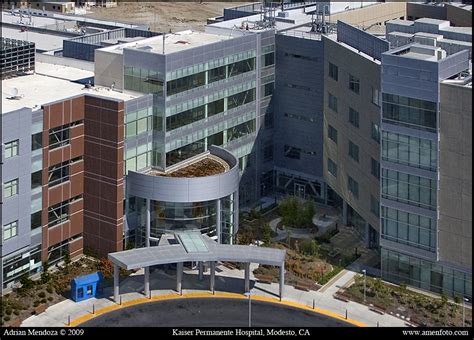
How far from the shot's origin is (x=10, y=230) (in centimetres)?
8731

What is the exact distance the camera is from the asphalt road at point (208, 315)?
82.2 metres

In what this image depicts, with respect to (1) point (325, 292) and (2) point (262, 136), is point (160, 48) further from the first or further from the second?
(1) point (325, 292)

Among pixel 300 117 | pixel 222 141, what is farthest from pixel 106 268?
pixel 300 117

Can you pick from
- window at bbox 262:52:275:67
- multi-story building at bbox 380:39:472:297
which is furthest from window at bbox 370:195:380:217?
window at bbox 262:52:275:67

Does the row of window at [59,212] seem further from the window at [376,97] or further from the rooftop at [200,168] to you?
the window at [376,97]

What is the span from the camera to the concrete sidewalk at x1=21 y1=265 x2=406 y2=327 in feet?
273

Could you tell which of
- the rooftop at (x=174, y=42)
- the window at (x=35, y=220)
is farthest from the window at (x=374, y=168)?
the window at (x=35, y=220)

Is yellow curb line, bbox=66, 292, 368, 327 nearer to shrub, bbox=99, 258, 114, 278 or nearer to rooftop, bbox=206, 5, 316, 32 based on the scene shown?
shrub, bbox=99, 258, 114, 278

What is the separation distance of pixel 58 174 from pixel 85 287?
11.6 metres

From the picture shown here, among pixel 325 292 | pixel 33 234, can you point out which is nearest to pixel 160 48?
pixel 33 234

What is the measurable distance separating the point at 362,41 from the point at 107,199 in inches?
1155

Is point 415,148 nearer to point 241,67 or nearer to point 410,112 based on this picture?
point 410,112

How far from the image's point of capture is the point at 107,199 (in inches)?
3647
